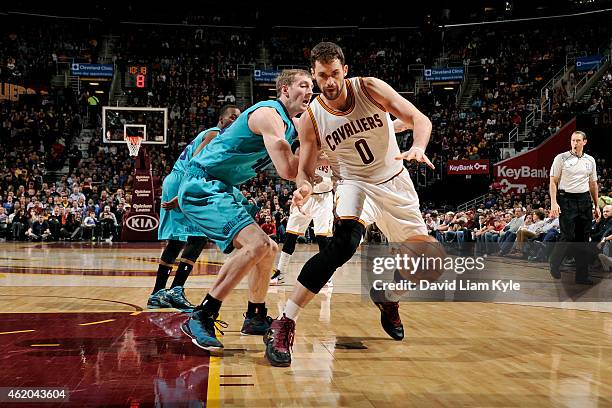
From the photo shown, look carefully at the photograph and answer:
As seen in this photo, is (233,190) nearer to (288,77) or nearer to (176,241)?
(288,77)

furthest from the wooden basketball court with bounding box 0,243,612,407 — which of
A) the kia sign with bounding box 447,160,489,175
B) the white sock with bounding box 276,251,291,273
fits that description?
the kia sign with bounding box 447,160,489,175

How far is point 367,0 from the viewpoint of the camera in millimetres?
37812

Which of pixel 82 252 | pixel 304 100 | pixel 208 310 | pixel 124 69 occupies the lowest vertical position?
pixel 82 252

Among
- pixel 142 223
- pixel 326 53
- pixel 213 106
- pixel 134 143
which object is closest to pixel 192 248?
pixel 326 53

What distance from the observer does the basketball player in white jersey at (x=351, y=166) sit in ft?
13.6

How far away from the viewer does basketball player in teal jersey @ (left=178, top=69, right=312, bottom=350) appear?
4.39m

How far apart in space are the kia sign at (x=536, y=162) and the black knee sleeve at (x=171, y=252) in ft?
52.8

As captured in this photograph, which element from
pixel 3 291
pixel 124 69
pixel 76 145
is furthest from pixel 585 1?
pixel 3 291

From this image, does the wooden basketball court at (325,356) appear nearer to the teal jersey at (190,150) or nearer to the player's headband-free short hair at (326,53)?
the teal jersey at (190,150)

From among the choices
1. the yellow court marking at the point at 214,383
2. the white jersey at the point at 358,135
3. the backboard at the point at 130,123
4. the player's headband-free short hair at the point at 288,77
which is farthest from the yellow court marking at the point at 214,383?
the backboard at the point at 130,123

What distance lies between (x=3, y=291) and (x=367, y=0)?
1317 inches

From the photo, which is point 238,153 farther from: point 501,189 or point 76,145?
point 76,145

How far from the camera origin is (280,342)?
13.2ft

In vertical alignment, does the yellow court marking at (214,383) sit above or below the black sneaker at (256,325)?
above
